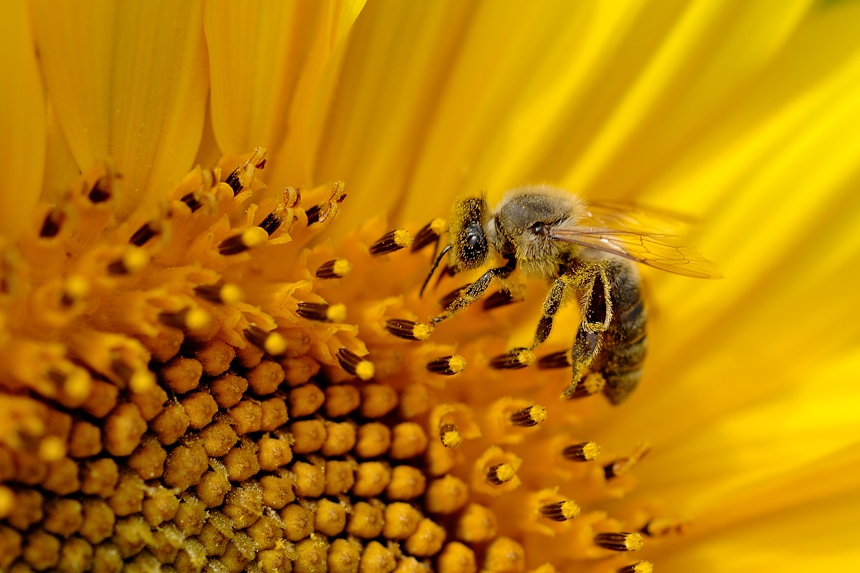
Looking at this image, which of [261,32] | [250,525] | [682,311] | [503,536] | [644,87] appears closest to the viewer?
[250,525]

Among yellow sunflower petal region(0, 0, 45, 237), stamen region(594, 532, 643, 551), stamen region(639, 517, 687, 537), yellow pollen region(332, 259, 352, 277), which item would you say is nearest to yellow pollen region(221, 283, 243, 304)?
yellow pollen region(332, 259, 352, 277)

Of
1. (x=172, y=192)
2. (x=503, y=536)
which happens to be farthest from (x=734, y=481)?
(x=172, y=192)

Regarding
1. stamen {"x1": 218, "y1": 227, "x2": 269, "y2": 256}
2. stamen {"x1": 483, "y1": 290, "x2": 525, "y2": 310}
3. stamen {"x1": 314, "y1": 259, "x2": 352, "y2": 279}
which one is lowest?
stamen {"x1": 218, "y1": 227, "x2": 269, "y2": 256}

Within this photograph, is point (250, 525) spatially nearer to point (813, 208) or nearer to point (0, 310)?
point (0, 310)

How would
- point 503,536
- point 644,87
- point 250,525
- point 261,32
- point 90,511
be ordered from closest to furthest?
point 90,511
point 250,525
point 261,32
point 503,536
point 644,87

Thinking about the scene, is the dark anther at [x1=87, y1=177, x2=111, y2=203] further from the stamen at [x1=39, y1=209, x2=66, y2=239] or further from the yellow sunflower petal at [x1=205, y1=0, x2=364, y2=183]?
the yellow sunflower petal at [x1=205, y1=0, x2=364, y2=183]
